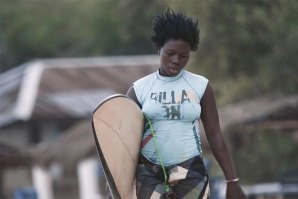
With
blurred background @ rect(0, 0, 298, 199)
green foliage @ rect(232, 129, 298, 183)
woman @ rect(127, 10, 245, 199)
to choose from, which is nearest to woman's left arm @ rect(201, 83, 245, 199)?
woman @ rect(127, 10, 245, 199)

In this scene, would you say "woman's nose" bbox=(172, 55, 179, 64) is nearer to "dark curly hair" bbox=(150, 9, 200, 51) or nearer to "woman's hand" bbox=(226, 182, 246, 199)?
"dark curly hair" bbox=(150, 9, 200, 51)

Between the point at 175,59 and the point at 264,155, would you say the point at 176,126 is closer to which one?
the point at 175,59

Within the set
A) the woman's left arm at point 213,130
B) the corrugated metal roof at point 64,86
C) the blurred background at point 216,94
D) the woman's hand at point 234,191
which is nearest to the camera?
the woman's hand at point 234,191

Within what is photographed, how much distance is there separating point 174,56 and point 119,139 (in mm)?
655

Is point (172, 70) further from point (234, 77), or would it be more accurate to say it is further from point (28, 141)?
point (28, 141)

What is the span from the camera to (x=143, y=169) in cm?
720

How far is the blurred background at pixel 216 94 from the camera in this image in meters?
18.1

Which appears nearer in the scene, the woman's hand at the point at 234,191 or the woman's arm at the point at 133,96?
the woman's hand at the point at 234,191

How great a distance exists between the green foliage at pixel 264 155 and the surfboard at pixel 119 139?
52.5 ft

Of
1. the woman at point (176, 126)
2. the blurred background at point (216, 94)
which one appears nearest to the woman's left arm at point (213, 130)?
the woman at point (176, 126)

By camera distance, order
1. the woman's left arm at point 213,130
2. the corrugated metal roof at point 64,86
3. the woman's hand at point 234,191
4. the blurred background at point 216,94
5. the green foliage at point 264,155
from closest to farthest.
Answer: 1. the woman's hand at point 234,191
2. the woman's left arm at point 213,130
3. the blurred background at point 216,94
4. the green foliage at point 264,155
5. the corrugated metal roof at point 64,86

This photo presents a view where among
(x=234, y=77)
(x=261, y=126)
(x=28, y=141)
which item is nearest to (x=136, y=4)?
(x=234, y=77)

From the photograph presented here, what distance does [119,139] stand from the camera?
7223 mm

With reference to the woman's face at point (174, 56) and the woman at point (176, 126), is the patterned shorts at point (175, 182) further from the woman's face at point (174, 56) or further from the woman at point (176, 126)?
the woman's face at point (174, 56)
